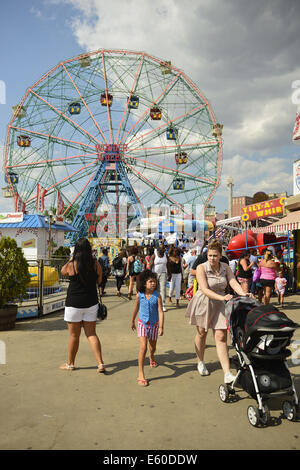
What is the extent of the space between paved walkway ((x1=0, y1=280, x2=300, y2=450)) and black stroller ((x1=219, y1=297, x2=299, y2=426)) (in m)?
0.14

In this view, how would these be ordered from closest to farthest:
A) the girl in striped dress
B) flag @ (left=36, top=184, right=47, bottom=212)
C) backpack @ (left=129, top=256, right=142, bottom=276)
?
the girl in striped dress, backpack @ (left=129, top=256, right=142, bottom=276), flag @ (left=36, top=184, right=47, bottom=212)

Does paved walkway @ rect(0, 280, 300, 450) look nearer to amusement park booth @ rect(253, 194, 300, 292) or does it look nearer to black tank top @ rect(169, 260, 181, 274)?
black tank top @ rect(169, 260, 181, 274)

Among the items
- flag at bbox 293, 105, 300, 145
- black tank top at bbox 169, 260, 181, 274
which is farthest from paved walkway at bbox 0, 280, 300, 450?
flag at bbox 293, 105, 300, 145

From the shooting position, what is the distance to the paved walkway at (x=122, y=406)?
263cm

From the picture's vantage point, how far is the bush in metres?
6.27

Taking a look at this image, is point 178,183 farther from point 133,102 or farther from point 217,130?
point 133,102

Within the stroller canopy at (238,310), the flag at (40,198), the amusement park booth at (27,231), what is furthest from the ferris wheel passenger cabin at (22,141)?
the stroller canopy at (238,310)

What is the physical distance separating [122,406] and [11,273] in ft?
13.1

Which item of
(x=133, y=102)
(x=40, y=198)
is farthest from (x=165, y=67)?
(x=40, y=198)

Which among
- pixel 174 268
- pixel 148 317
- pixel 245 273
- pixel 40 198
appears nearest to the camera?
pixel 148 317

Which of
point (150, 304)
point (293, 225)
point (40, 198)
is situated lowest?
point (150, 304)

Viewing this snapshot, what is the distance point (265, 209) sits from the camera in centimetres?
1208
